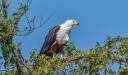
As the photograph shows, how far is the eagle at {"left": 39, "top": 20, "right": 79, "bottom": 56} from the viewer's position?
533 inches

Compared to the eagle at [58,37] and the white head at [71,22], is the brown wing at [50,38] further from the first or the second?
the white head at [71,22]

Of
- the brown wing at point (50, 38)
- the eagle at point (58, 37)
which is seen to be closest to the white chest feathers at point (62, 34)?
the eagle at point (58, 37)

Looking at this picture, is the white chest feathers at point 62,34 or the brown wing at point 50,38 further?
the white chest feathers at point 62,34

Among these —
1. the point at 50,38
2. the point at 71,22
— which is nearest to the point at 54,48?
the point at 50,38

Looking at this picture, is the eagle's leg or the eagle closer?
the eagle's leg

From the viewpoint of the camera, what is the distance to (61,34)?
14070 millimetres

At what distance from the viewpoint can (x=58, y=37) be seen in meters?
14.1

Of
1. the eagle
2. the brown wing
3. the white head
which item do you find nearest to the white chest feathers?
the eagle

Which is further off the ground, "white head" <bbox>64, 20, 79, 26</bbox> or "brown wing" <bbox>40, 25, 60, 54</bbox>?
"white head" <bbox>64, 20, 79, 26</bbox>

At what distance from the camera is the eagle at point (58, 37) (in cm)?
1354

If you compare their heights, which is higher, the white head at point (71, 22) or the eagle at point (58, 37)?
the white head at point (71, 22)

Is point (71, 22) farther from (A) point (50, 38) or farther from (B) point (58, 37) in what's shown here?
(A) point (50, 38)

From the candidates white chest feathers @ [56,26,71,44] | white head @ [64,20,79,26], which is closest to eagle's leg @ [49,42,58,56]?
white chest feathers @ [56,26,71,44]

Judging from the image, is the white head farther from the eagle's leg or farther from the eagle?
the eagle's leg
